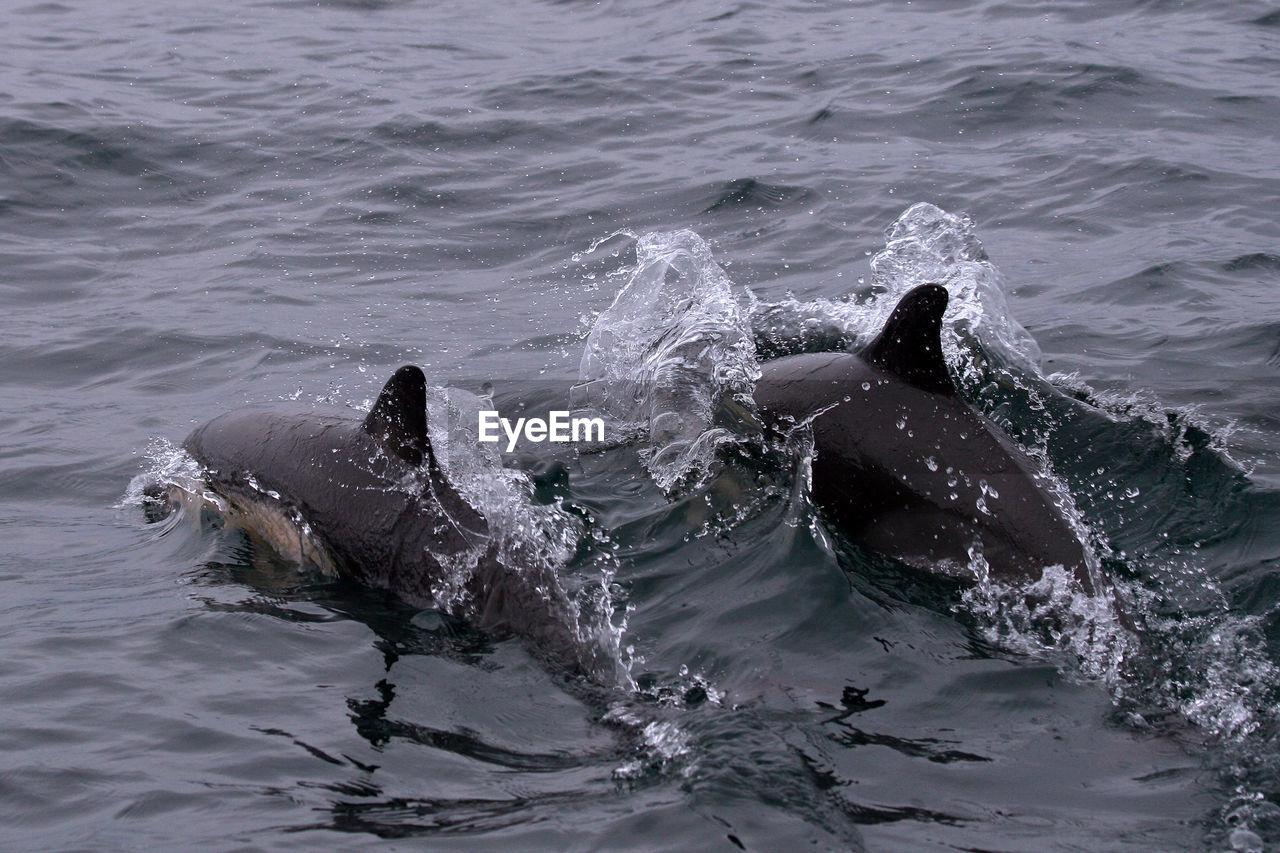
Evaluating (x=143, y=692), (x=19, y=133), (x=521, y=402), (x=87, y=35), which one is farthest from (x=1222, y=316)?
(x=87, y=35)

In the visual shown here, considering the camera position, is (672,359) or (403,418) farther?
(672,359)

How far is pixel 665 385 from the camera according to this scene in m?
8.80

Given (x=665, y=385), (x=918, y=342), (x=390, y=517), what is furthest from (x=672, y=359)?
(x=390, y=517)

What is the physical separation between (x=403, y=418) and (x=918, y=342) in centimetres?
258

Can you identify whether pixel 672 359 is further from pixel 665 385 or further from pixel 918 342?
pixel 918 342

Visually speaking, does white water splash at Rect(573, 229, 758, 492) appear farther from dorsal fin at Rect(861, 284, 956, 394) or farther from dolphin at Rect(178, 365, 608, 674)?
dolphin at Rect(178, 365, 608, 674)

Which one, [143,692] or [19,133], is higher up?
[19,133]

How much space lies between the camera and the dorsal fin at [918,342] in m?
6.68

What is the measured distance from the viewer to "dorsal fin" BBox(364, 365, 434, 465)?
639 centimetres

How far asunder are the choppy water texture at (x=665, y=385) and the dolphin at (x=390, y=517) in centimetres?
17

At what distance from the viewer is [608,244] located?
13.4 m

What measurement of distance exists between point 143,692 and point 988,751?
3.58 metres

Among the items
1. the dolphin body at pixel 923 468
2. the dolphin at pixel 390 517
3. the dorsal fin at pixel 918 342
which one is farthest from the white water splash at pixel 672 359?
the dolphin at pixel 390 517

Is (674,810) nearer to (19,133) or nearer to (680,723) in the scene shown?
(680,723)
